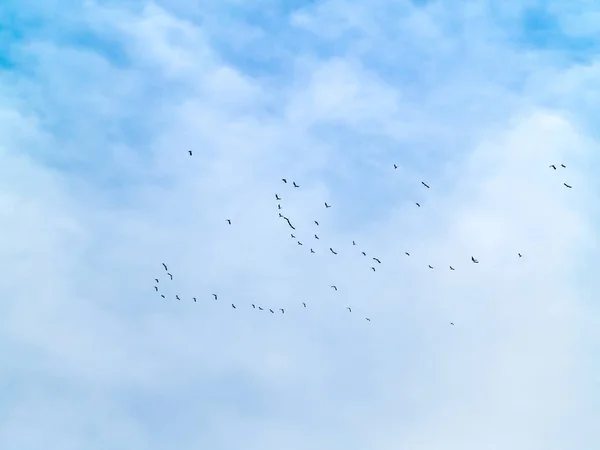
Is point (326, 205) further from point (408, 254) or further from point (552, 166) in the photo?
point (552, 166)

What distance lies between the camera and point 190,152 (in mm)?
84500

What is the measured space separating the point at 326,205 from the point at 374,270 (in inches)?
415

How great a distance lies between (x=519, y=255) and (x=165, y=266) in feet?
163

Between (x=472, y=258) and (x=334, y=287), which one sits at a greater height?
(x=472, y=258)

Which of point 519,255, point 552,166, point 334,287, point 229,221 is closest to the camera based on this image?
point 552,166

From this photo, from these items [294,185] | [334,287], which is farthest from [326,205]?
[334,287]

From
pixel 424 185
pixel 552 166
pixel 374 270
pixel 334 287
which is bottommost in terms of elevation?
pixel 334 287

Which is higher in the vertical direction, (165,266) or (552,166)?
(552,166)

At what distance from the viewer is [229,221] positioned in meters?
92.5

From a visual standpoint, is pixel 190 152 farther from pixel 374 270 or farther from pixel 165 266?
pixel 374 270

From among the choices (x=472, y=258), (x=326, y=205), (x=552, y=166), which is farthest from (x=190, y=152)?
(x=552, y=166)

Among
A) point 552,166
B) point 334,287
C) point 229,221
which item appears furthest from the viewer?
point 334,287

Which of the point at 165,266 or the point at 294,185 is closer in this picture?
the point at 294,185

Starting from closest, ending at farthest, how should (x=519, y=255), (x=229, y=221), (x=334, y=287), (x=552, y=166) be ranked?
1. (x=552, y=166)
2. (x=519, y=255)
3. (x=229, y=221)
4. (x=334, y=287)
